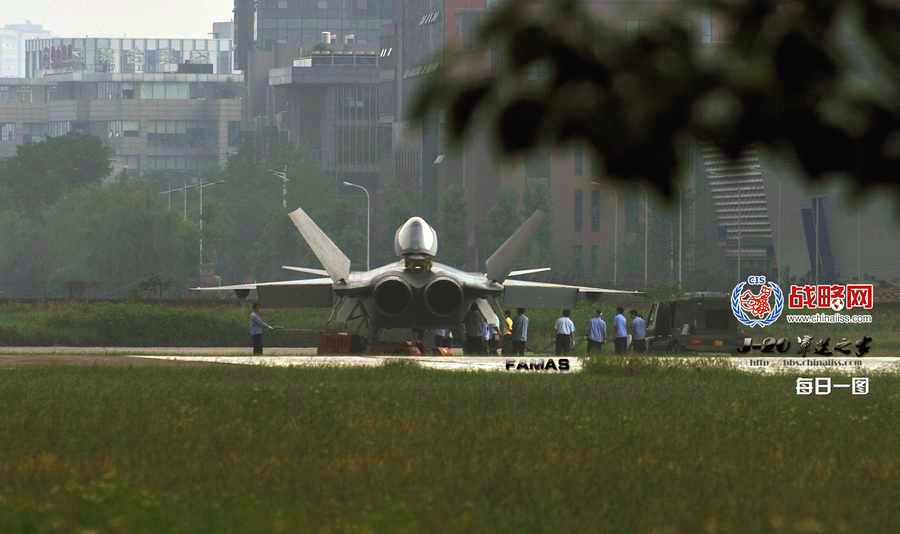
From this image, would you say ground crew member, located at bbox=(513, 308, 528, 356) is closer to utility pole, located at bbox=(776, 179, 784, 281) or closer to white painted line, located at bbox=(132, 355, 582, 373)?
white painted line, located at bbox=(132, 355, 582, 373)

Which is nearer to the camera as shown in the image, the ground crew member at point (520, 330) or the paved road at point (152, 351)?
the ground crew member at point (520, 330)

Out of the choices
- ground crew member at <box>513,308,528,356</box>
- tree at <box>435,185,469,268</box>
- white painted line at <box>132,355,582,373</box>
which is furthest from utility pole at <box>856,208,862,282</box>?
white painted line at <box>132,355,582,373</box>

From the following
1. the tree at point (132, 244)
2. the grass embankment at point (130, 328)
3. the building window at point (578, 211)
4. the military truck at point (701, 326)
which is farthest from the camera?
the building window at point (578, 211)

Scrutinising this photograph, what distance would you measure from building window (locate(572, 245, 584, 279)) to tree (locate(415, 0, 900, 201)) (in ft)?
425

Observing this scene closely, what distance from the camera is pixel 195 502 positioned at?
15242mm

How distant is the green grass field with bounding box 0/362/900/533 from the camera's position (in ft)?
47.8

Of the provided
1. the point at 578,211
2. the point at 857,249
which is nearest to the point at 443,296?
the point at 857,249

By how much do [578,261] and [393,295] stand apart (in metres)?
88.4

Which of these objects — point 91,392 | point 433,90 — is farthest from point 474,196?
point 433,90

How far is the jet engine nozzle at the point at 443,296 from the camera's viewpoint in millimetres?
52000

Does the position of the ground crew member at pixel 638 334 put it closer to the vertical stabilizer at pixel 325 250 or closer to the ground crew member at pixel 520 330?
the ground crew member at pixel 520 330

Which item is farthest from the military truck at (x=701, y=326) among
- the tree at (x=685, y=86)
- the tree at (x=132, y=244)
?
the tree at (x=132, y=244)

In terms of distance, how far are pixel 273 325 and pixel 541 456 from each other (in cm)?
5592

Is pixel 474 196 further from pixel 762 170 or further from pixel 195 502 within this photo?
pixel 195 502
